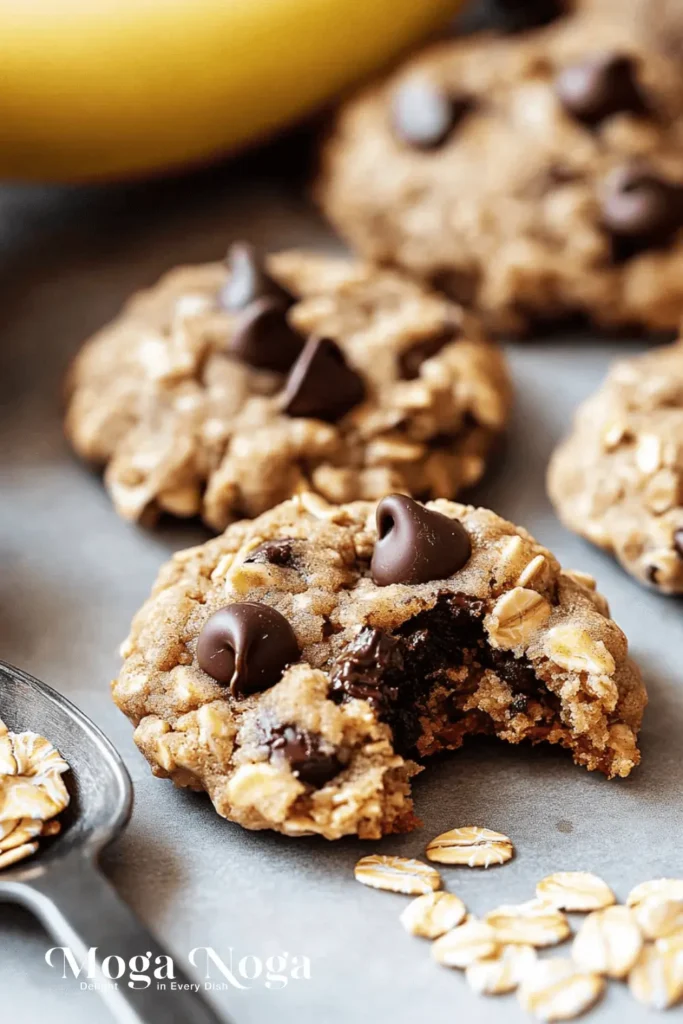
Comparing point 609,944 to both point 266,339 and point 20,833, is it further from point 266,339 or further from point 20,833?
point 266,339

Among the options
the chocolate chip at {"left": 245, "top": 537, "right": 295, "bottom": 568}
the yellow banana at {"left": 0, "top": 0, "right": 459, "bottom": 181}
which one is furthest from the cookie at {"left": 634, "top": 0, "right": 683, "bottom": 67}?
the chocolate chip at {"left": 245, "top": 537, "right": 295, "bottom": 568}

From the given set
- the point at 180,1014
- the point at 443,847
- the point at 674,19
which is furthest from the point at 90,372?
the point at 674,19

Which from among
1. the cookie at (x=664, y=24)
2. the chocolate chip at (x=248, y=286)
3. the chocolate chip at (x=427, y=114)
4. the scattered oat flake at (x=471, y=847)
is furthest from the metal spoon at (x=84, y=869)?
the cookie at (x=664, y=24)

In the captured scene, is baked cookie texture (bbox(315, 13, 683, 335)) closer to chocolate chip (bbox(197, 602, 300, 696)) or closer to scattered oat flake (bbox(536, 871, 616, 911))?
chocolate chip (bbox(197, 602, 300, 696))

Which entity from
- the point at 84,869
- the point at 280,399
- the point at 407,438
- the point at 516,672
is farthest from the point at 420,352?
the point at 84,869

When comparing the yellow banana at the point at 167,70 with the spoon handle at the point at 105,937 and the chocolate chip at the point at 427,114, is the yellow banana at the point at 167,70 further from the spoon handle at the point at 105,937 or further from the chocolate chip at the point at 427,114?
the spoon handle at the point at 105,937

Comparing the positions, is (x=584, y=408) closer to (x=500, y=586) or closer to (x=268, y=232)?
(x=500, y=586)

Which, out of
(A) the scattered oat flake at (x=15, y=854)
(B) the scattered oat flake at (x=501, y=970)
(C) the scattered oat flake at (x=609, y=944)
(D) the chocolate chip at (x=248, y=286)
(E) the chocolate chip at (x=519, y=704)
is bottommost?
(C) the scattered oat flake at (x=609, y=944)
